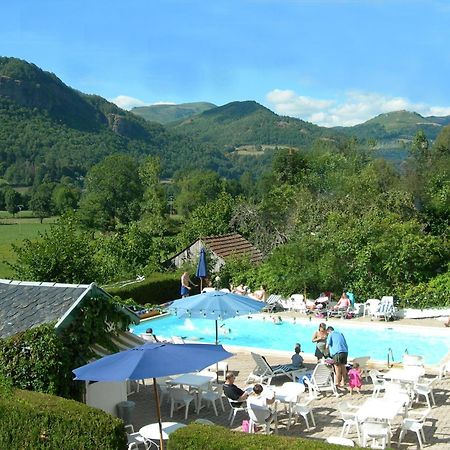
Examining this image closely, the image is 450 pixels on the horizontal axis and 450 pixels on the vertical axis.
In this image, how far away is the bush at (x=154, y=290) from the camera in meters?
22.5

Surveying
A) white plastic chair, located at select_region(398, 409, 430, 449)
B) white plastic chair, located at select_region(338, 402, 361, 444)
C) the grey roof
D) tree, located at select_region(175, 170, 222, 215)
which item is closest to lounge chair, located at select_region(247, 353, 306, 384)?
white plastic chair, located at select_region(338, 402, 361, 444)

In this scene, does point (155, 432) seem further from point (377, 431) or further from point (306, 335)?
point (306, 335)

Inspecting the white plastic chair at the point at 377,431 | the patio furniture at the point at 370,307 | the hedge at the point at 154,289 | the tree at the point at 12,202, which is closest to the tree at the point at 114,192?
the tree at the point at 12,202

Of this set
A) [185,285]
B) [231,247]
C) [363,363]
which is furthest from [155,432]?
→ [231,247]

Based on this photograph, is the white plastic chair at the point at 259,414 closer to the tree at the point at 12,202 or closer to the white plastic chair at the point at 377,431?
the white plastic chair at the point at 377,431

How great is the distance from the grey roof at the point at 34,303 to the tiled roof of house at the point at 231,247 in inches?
653

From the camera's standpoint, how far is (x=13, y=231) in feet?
265

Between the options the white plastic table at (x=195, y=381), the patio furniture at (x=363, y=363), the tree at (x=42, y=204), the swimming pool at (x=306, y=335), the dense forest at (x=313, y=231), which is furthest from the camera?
the tree at (x=42, y=204)

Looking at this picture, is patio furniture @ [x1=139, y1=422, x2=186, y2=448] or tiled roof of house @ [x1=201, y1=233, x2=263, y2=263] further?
tiled roof of house @ [x1=201, y1=233, x2=263, y2=263]

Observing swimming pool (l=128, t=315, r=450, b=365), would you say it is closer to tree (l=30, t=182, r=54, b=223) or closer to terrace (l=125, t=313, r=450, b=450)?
terrace (l=125, t=313, r=450, b=450)

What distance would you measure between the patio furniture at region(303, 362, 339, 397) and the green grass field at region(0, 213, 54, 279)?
3798cm

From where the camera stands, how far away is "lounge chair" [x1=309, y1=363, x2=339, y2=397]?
12.5 m

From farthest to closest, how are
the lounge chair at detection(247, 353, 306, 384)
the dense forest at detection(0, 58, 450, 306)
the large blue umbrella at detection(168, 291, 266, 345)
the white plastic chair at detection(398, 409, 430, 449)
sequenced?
the dense forest at detection(0, 58, 450, 306)
the large blue umbrella at detection(168, 291, 266, 345)
the lounge chair at detection(247, 353, 306, 384)
the white plastic chair at detection(398, 409, 430, 449)

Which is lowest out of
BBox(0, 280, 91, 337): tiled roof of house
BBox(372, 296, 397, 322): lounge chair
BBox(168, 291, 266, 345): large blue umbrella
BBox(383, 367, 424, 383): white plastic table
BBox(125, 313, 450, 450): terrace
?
BBox(125, 313, 450, 450): terrace
